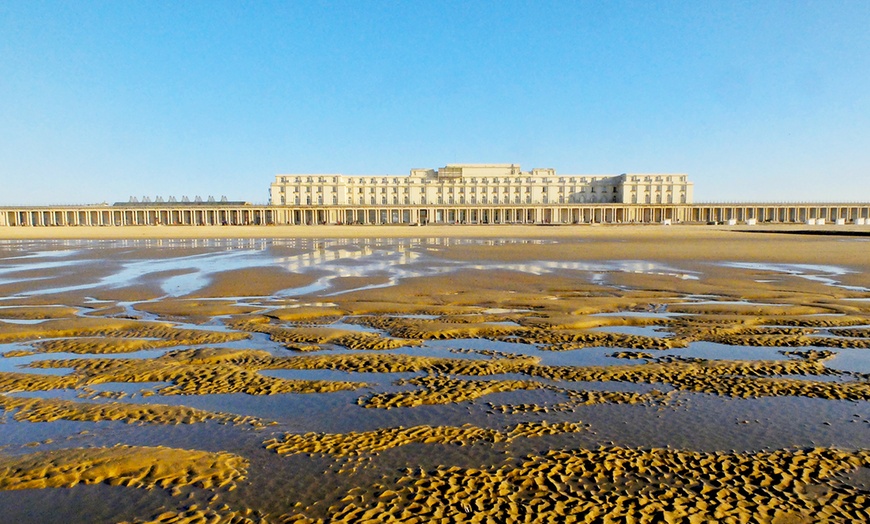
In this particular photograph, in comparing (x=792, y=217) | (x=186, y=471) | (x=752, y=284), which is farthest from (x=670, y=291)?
(x=792, y=217)

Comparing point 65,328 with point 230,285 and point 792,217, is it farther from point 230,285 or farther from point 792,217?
point 792,217

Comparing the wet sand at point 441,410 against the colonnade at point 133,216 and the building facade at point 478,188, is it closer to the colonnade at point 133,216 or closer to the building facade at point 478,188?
the colonnade at point 133,216

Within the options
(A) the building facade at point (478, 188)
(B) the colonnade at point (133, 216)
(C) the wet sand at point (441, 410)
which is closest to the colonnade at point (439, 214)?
(B) the colonnade at point (133, 216)

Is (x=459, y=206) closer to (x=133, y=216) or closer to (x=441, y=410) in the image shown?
(x=133, y=216)

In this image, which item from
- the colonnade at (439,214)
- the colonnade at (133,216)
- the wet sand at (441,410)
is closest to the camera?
the wet sand at (441,410)

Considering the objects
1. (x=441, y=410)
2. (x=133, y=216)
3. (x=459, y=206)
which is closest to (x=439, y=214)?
(x=459, y=206)

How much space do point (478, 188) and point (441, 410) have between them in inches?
4583

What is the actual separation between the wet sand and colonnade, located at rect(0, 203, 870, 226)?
9759 cm

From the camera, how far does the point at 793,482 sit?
3.07 metres

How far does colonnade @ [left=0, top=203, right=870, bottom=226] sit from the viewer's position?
105000mm

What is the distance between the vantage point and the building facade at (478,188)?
117125 mm

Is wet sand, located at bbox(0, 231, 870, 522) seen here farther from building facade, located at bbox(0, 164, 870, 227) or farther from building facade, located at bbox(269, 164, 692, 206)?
building facade, located at bbox(269, 164, 692, 206)

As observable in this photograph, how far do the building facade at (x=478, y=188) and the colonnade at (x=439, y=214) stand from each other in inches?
244

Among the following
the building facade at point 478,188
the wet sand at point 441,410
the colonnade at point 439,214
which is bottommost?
the wet sand at point 441,410
